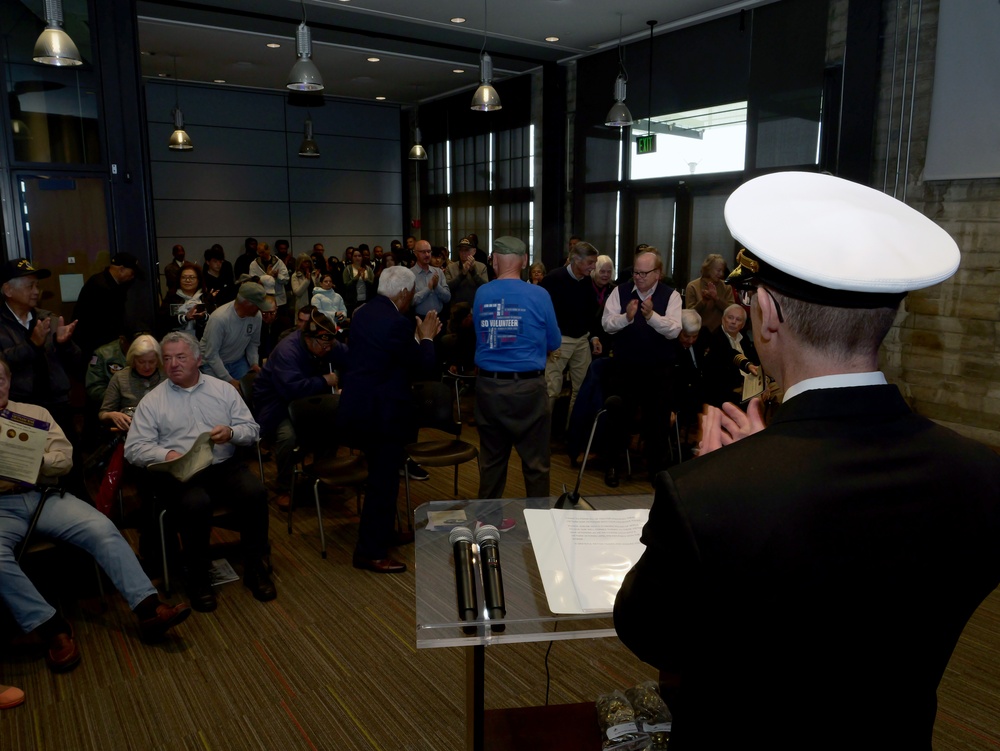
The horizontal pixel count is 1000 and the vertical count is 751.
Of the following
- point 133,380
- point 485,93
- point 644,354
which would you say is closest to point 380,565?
point 133,380

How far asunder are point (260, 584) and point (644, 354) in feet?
9.56

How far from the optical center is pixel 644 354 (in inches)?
200

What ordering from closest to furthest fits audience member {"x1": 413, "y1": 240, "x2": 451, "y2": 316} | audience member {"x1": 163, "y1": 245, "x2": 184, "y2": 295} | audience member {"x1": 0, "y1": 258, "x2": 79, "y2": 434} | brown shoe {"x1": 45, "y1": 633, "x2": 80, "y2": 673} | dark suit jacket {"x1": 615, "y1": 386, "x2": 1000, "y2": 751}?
dark suit jacket {"x1": 615, "y1": 386, "x2": 1000, "y2": 751}, brown shoe {"x1": 45, "y1": 633, "x2": 80, "y2": 673}, audience member {"x1": 0, "y1": 258, "x2": 79, "y2": 434}, audience member {"x1": 413, "y1": 240, "x2": 451, "y2": 316}, audience member {"x1": 163, "y1": 245, "x2": 184, "y2": 295}

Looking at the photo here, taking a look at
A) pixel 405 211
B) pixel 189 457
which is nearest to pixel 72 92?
pixel 189 457

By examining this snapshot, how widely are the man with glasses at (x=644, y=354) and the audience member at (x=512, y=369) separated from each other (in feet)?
3.53

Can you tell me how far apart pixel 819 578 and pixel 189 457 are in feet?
10.8

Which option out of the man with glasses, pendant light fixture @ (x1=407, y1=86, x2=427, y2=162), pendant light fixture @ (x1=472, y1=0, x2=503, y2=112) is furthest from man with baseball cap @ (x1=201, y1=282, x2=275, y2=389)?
pendant light fixture @ (x1=407, y1=86, x2=427, y2=162)

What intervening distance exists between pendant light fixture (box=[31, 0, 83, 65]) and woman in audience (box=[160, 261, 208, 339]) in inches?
68.8

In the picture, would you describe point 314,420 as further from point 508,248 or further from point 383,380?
point 508,248

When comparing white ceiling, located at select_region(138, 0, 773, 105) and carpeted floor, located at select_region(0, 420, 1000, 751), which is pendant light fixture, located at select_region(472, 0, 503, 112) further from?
carpeted floor, located at select_region(0, 420, 1000, 751)

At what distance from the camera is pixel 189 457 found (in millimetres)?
3512

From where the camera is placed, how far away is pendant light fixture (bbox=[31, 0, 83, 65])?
509 centimetres

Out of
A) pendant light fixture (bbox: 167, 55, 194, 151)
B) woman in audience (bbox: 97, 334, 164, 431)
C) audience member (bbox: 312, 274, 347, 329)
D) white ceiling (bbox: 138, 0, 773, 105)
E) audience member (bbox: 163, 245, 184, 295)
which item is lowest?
woman in audience (bbox: 97, 334, 164, 431)

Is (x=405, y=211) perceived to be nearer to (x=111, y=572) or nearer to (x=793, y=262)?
(x=111, y=572)
